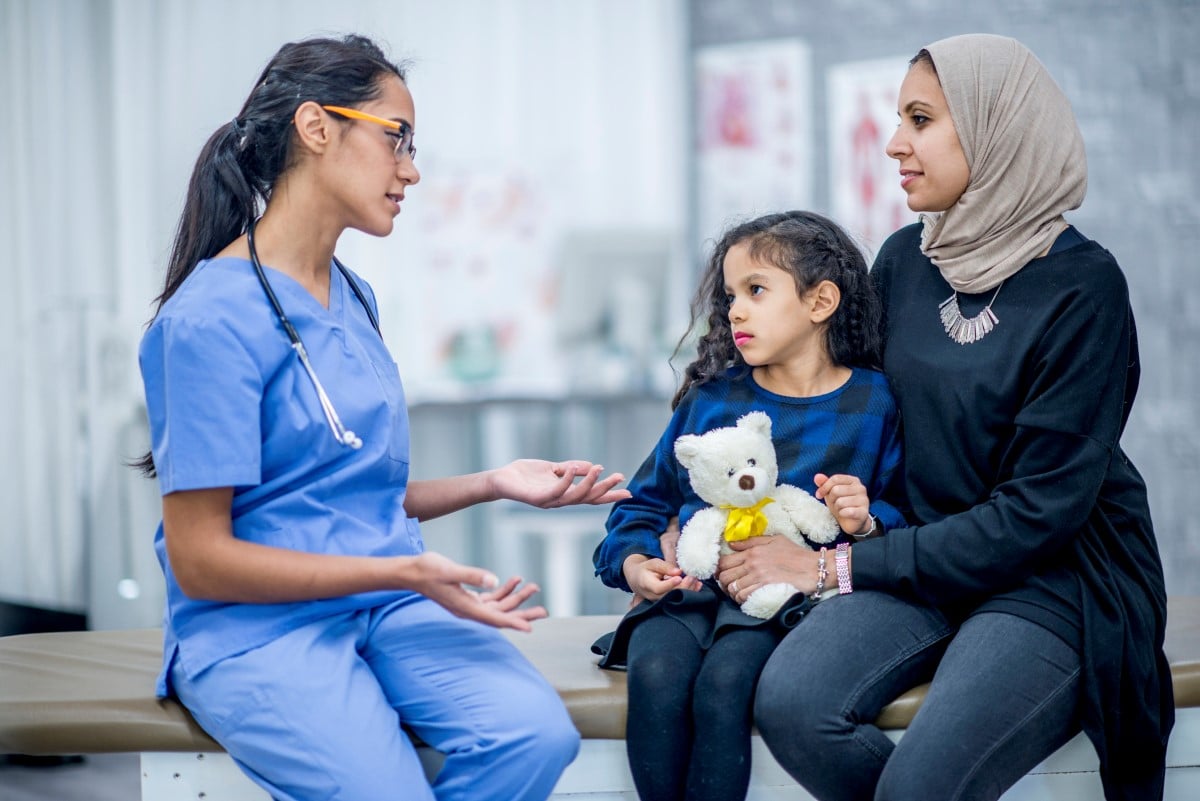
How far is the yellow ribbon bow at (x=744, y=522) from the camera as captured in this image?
171 centimetres

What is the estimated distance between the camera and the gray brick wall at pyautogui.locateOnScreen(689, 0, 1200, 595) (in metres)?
4.30

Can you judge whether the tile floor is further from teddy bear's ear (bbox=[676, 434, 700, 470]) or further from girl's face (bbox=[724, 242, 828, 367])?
girl's face (bbox=[724, 242, 828, 367])

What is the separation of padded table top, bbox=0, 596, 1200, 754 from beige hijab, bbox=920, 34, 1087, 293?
662 mm

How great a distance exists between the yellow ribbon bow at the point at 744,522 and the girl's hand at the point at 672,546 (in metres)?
0.09

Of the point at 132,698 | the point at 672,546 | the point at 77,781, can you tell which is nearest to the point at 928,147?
the point at 672,546

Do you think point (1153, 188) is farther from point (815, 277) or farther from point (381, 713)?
point (381, 713)

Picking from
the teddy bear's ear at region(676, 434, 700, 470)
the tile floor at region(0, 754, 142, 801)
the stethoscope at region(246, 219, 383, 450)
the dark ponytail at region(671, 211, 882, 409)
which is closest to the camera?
the stethoscope at region(246, 219, 383, 450)

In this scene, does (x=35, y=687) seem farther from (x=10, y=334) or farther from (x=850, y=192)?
(x=850, y=192)

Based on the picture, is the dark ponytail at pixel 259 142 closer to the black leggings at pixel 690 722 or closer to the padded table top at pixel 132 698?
the padded table top at pixel 132 698

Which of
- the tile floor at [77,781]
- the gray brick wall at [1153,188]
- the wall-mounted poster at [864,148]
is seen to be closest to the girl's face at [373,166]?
the tile floor at [77,781]

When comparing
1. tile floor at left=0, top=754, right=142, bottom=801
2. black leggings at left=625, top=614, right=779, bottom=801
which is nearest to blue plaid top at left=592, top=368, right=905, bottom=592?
black leggings at left=625, top=614, right=779, bottom=801

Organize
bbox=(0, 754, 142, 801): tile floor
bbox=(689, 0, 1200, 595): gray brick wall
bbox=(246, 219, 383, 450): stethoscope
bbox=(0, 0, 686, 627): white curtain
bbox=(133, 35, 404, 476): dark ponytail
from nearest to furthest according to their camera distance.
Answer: bbox=(246, 219, 383, 450): stethoscope, bbox=(133, 35, 404, 476): dark ponytail, bbox=(0, 754, 142, 801): tile floor, bbox=(689, 0, 1200, 595): gray brick wall, bbox=(0, 0, 686, 627): white curtain

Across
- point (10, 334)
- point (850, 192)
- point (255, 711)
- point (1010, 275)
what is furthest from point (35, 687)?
point (850, 192)

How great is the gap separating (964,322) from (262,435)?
1.03 meters
